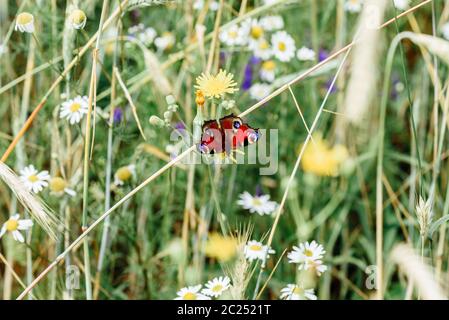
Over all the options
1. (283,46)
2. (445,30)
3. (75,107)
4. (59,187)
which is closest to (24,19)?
(75,107)

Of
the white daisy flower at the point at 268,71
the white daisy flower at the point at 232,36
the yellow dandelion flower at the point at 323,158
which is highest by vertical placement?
the white daisy flower at the point at 232,36

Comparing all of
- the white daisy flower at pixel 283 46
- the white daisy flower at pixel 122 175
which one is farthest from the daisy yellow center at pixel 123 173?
the white daisy flower at pixel 283 46

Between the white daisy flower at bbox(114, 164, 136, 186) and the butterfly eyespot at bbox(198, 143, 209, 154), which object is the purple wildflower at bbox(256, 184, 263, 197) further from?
the butterfly eyespot at bbox(198, 143, 209, 154)

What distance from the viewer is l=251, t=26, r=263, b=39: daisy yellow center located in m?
1.14

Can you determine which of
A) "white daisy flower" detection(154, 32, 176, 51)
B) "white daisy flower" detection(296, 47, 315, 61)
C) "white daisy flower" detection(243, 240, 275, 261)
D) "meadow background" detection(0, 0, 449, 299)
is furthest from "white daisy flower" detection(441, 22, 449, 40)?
"white daisy flower" detection(243, 240, 275, 261)

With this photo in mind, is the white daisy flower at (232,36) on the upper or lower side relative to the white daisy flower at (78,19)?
upper

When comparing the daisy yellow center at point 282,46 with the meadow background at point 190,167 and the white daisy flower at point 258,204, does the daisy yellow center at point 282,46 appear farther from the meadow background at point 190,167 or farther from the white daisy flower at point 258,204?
the white daisy flower at point 258,204

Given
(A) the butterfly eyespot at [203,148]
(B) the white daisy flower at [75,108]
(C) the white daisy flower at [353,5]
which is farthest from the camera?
(C) the white daisy flower at [353,5]

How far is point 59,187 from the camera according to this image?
0.96m

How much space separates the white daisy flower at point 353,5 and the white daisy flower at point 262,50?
0.63ft

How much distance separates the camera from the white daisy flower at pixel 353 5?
124 cm

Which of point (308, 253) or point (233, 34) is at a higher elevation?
point (233, 34)

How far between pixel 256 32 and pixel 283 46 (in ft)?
0.16

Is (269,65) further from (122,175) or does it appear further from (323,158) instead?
(122,175)
